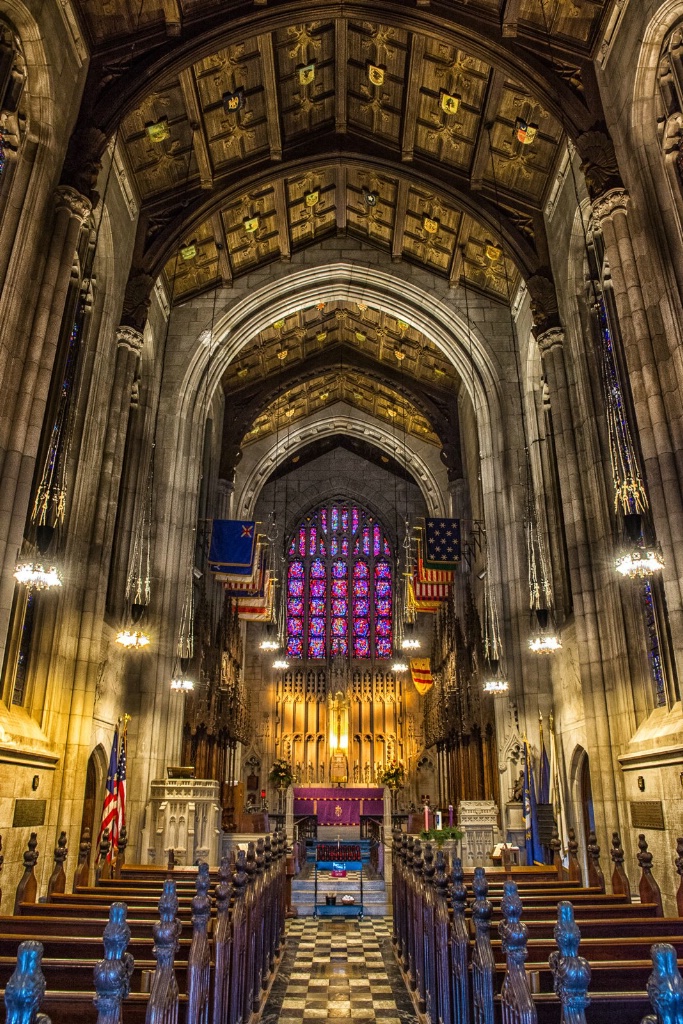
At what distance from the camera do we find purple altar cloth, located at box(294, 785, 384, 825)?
2316cm

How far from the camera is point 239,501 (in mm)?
25719

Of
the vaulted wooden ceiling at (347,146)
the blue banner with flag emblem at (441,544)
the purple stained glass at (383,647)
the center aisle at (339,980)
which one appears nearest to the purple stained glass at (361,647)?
the purple stained glass at (383,647)

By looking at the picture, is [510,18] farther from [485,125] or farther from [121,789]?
[121,789]

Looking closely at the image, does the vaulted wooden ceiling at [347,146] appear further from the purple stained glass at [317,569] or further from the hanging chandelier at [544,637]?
the purple stained glass at [317,569]

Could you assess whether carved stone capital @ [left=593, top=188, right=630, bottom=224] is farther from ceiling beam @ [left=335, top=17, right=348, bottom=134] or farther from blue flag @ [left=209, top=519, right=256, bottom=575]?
blue flag @ [left=209, top=519, right=256, bottom=575]

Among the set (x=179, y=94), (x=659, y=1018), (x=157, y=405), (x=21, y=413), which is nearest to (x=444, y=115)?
(x=179, y=94)

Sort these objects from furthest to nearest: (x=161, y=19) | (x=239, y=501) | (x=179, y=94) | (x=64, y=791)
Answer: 1. (x=239, y=501)
2. (x=179, y=94)
3. (x=161, y=19)
4. (x=64, y=791)

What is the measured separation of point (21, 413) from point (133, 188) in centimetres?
742

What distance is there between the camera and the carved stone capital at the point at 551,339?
13.4 metres

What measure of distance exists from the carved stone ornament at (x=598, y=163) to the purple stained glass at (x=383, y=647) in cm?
2131

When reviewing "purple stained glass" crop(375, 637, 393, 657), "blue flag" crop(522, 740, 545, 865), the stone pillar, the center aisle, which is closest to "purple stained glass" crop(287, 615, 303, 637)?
"purple stained glass" crop(375, 637, 393, 657)

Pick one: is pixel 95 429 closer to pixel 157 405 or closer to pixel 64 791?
pixel 157 405

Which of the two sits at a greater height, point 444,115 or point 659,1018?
point 444,115

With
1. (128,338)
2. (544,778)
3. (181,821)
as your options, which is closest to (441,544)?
(544,778)
